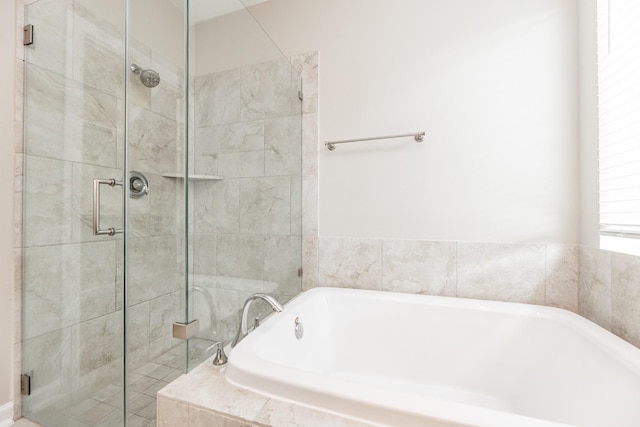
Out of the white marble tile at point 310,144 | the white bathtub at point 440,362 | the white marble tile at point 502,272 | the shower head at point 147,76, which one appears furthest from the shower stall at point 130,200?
the white marble tile at point 502,272

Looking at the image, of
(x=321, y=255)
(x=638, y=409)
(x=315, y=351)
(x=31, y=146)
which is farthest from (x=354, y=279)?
(x=31, y=146)

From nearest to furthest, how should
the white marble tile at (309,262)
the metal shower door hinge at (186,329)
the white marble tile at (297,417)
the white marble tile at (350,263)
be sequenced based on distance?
1. the white marble tile at (297,417)
2. the metal shower door hinge at (186,329)
3. the white marble tile at (350,263)
4. the white marble tile at (309,262)

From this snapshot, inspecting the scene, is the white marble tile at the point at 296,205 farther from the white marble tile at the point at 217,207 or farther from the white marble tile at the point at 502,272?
the white marble tile at the point at 502,272

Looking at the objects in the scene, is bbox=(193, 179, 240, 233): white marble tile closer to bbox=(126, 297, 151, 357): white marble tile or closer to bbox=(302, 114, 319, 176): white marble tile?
bbox=(126, 297, 151, 357): white marble tile

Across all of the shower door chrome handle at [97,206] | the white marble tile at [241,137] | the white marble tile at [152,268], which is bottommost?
the white marble tile at [152,268]

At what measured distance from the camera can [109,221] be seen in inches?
44.4

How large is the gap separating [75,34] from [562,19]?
2.19 metres

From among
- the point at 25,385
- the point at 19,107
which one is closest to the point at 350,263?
the point at 25,385

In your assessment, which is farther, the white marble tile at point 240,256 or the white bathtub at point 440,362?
the white marble tile at point 240,256

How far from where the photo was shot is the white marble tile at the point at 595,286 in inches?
44.0

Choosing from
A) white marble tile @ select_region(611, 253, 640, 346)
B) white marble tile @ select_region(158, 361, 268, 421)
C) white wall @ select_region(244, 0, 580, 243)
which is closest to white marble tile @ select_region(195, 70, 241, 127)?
white wall @ select_region(244, 0, 580, 243)

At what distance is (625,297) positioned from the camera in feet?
3.33

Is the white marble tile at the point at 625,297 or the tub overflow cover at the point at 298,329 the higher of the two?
the white marble tile at the point at 625,297

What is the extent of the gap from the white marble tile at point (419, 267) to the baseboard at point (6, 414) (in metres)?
1.80
